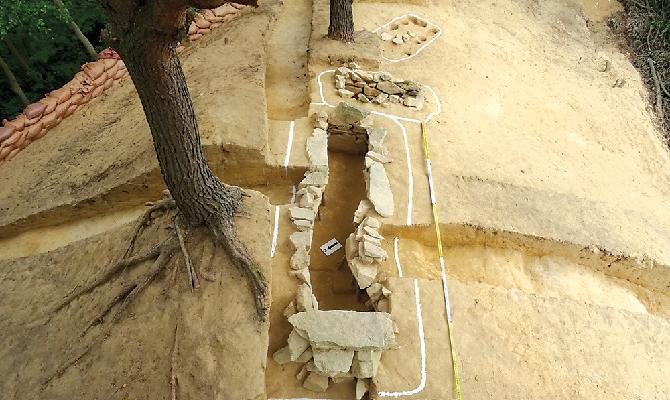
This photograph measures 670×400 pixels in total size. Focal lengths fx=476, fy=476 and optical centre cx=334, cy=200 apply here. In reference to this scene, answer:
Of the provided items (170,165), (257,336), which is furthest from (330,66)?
(257,336)

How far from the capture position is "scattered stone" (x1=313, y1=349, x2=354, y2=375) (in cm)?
601

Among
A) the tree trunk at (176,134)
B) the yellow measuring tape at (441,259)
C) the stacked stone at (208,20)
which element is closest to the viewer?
the tree trunk at (176,134)

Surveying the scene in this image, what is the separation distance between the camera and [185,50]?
12180mm

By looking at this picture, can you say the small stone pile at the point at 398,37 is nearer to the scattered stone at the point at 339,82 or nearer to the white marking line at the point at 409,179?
the scattered stone at the point at 339,82

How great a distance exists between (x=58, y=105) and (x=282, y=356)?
7.88 metres

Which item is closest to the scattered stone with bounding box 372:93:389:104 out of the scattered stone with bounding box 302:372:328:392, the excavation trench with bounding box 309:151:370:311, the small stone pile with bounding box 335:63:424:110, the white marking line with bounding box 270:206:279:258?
the small stone pile with bounding box 335:63:424:110

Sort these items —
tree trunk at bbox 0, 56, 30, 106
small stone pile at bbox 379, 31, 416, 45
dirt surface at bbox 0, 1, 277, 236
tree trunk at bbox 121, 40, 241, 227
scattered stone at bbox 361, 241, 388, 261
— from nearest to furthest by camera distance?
tree trunk at bbox 121, 40, 241, 227
scattered stone at bbox 361, 241, 388, 261
dirt surface at bbox 0, 1, 277, 236
tree trunk at bbox 0, 56, 30, 106
small stone pile at bbox 379, 31, 416, 45

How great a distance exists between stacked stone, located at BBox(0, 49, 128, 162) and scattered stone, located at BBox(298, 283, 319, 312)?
7166mm

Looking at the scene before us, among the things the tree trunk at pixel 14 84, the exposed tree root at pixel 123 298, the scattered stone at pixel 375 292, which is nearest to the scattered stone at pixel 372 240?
the scattered stone at pixel 375 292

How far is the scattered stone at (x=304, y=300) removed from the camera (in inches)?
259

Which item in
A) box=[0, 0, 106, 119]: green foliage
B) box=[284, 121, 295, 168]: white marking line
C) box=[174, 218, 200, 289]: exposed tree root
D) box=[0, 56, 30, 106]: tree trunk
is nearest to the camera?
box=[174, 218, 200, 289]: exposed tree root

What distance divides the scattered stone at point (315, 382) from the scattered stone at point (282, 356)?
0.36m

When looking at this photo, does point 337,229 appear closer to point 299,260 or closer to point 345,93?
point 299,260

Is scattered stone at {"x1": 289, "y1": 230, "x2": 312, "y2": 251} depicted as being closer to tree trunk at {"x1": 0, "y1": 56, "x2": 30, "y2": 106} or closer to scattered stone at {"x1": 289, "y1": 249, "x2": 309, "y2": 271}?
scattered stone at {"x1": 289, "y1": 249, "x2": 309, "y2": 271}
